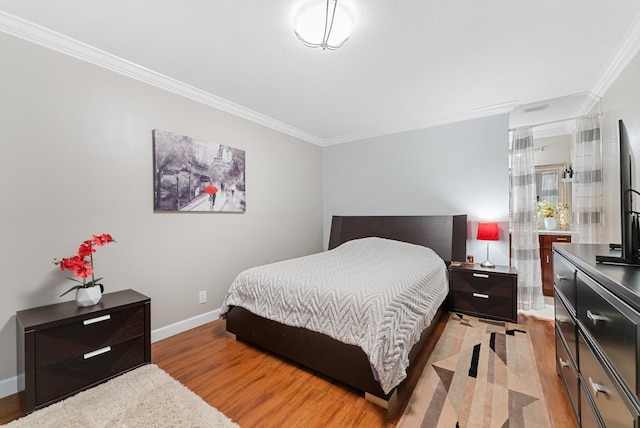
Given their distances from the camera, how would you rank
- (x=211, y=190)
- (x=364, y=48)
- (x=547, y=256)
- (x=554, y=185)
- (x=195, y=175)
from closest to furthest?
(x=364, y=48) → (x=195, y=175) → (x=211, y=190) → (x=547, y=256) → (x=554, y=185)

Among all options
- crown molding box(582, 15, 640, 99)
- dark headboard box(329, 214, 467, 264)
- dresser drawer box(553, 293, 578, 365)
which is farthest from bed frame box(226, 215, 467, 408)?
crown molding box(582, 15, 640, 99)

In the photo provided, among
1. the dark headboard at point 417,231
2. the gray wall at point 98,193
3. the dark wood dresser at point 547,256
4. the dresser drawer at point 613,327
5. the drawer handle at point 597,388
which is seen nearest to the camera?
the dresser drawer at point 613,327

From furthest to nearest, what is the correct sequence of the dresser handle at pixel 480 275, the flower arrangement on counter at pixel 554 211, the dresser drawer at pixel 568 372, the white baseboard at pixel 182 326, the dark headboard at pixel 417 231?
the flower arrangement on counter at pixel 554 211
the dark headboard at pixel 417 231
the dresser handle at pixel 480 275
the white baseboard at pixel 182 326
the dresser drawer at pixel 568 372

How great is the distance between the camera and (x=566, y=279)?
5.25 feet

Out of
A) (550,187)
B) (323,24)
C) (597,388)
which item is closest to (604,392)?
(597,388)

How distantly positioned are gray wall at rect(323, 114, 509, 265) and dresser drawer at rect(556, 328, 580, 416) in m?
1.68

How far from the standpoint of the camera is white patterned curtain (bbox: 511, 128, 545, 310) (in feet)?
10.9

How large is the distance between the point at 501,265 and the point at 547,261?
1.20m

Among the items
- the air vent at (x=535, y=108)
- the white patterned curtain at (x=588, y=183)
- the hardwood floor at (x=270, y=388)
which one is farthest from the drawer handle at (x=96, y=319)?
the air vent at (x=535, y=108)

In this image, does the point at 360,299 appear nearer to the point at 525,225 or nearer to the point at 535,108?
the point at 525,225

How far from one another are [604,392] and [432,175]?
3.00 m

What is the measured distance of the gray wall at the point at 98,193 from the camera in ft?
6.05

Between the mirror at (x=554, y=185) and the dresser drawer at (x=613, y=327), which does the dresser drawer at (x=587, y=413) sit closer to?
the dresser drawer at (x=613, y=327)

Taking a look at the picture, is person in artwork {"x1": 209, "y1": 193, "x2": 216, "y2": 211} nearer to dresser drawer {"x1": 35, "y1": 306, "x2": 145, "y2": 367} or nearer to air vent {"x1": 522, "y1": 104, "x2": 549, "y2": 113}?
dresser drawer {"x1": 35, "y1": 306, "x2": 145, "y2": 367}
